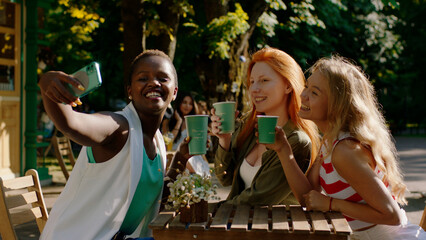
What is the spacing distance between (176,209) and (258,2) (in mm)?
9839

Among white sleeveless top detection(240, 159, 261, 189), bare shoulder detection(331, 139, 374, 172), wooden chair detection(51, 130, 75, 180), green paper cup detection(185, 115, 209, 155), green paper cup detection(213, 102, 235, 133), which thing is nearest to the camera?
bare shoulder detection(331, 139, 374, 172)

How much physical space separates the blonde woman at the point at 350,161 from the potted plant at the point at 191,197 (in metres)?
0.49

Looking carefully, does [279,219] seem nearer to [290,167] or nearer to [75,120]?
[290,167]

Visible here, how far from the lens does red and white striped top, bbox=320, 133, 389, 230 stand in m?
2.53

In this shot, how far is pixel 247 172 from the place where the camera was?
120 inches

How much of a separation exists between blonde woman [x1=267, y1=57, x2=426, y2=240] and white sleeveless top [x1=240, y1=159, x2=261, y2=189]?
1.20ft

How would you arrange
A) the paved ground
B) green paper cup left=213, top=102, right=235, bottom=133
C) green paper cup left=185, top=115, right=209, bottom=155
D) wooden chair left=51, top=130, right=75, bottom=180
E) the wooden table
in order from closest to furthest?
the wooden table → green paper cup left=185, top=115, right=209, bottom=155 → green paper cup left=213, top=102, right=235, bottom=133 → the paved ground → wooden chair left=51, top=130, right=75, bottom=180

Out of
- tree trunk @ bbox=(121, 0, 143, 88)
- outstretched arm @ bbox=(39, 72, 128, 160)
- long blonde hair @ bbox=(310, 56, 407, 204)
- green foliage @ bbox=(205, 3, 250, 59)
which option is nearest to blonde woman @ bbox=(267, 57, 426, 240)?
long blonde hair @ bbox=(310, 56, 407, 204)

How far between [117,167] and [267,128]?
80 centimetres

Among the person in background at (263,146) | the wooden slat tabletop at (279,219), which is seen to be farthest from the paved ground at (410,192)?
the wooden slat tabletop at (279,219)

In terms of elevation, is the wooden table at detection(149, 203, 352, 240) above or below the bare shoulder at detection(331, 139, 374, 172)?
below

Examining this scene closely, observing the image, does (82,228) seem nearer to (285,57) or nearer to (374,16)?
(285,57)

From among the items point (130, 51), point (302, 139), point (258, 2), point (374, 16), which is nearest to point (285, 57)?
point (302, 139)

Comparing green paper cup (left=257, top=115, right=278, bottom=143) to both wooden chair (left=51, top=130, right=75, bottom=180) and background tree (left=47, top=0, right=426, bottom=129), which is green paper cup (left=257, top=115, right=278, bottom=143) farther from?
wooden chair (left=51, top=130, right=75, bottom=180)
